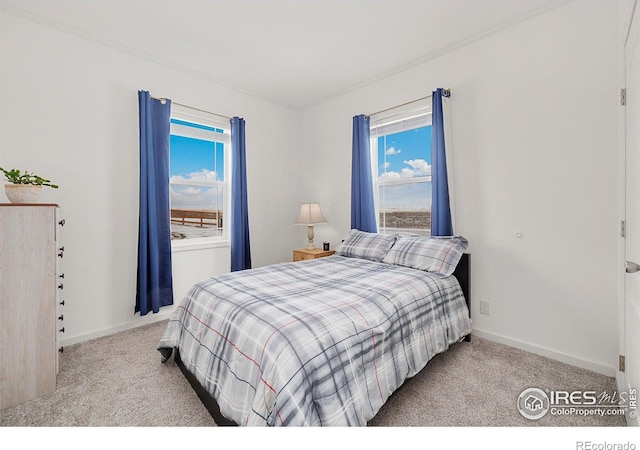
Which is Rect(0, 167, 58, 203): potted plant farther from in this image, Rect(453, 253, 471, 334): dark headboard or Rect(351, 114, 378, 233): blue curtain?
Rect(453, 253, 471, 334): dark headboard

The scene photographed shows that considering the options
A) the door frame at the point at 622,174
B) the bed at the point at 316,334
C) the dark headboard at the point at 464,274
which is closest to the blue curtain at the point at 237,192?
the bed at the point at 316,334

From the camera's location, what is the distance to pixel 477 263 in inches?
106

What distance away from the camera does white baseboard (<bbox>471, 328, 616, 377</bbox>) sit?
2.06m

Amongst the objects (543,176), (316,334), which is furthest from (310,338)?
(543,176)

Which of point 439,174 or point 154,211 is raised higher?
point 439,174

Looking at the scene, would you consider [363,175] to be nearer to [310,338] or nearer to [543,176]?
[543,176]

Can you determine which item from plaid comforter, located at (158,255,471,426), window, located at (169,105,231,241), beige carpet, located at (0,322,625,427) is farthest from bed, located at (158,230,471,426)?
window, located at (169,105,231,241)

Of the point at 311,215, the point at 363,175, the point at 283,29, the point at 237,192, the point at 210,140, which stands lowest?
the point at 311,215

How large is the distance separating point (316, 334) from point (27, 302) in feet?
6.17

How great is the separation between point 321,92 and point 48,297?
3416 mm

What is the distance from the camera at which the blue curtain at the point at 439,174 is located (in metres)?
2.78

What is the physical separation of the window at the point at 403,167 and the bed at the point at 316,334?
75cm

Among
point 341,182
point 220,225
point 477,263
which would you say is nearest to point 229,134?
point 220,225

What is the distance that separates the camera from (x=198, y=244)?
342 centimetres
